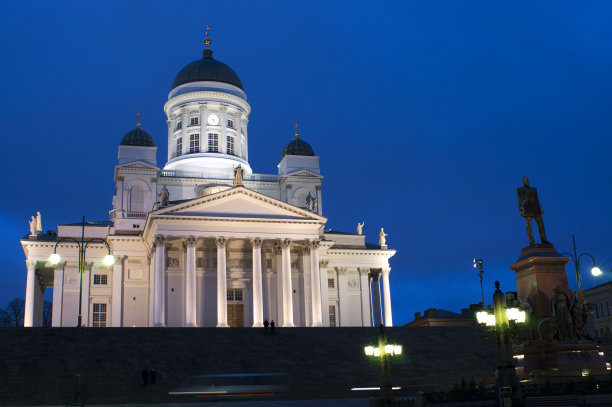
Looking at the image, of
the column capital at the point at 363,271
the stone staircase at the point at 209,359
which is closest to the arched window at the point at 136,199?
the column capital at the point at 363,271

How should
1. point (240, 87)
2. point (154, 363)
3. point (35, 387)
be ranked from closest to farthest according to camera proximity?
point (35, 387), point (154, 363), point (240, 87)

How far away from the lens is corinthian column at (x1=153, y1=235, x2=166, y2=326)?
50094 mm

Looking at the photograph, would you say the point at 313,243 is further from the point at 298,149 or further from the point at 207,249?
the point at 298,149

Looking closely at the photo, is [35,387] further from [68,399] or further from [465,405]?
[465,405]

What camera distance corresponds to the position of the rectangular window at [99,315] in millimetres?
57688

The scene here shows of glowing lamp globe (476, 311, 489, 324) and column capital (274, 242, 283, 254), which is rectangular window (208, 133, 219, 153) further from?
glowing lamp globe (476, 311, 489, 324)

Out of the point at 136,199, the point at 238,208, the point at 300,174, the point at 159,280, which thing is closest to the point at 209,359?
the point at 159,280

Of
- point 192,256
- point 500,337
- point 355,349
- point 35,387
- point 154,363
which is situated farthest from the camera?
point 192,256

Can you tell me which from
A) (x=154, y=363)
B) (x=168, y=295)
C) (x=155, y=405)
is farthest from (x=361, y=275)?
(x=155, y=405)

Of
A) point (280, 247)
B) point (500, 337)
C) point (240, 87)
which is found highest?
point (240, 87)

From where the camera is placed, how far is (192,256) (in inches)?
2014

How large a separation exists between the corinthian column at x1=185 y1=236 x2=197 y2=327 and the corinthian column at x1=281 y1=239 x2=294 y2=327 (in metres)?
6.64

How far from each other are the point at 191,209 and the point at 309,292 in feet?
35.9

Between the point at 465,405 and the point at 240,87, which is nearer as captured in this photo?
the point at 465,405
